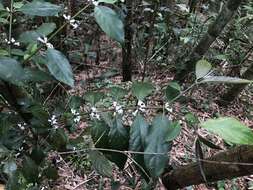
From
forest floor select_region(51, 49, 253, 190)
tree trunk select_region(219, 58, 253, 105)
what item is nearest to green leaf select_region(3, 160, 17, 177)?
forest floor select_region(51, 49, 253, 190)

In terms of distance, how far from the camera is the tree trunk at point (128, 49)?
354 centimetres

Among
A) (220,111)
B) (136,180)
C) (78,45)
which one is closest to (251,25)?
(220,111)

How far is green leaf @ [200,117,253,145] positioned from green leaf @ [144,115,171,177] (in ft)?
1.06

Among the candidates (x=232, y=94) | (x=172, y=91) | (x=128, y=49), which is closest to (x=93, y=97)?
(x=172, y=91)

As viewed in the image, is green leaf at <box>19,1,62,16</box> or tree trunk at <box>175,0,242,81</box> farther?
tree trunk at <box>175,0,242,81</box>

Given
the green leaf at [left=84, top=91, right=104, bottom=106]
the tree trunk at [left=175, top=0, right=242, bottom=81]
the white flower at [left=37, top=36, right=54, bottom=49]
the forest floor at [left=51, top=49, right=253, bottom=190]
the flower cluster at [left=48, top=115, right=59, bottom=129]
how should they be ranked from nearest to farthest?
the white flower at [left=37, top=36, right=54, bottom=49]
the green leaf at [left=84, top=91, right=104, bottom=106]
the flower cluster at [left=48, top=115, right=59, bottom=129]
the forest floor at [left=51, top=49, right=253, bottom=190]
the tree trunk at [left=175, top=0, right=242, bottom=81]

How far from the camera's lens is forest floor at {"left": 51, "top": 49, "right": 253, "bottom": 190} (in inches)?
99.6

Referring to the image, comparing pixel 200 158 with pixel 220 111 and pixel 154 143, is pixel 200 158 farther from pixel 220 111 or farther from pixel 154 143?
pixel 220 111

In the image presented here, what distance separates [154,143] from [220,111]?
258 centimetres

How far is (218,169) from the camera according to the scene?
1.57 m

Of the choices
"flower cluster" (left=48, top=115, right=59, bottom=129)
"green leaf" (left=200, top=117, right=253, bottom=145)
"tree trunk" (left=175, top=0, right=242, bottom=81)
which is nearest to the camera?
"green leaf" (left=200, top=117, right=253, bottom=145)

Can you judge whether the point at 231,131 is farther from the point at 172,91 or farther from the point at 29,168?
the point at 29,168

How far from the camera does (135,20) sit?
3902mm

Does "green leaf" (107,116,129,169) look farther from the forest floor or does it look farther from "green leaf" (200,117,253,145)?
"green leaf" (200,117,253,145)
